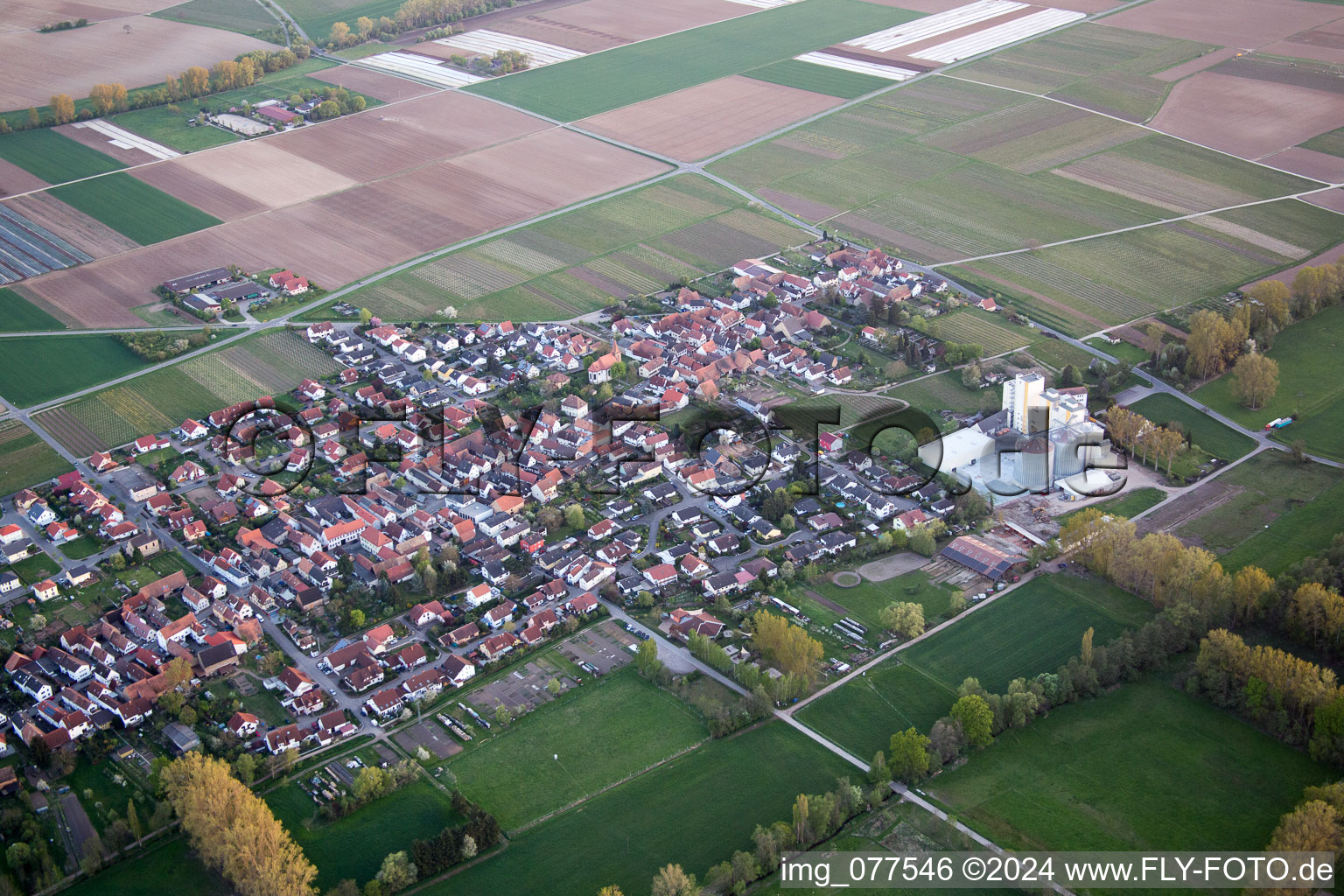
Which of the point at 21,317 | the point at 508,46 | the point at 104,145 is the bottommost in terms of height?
the point at 21,317

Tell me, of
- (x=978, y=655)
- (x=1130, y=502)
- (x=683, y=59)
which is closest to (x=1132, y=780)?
(x=978, y=655)

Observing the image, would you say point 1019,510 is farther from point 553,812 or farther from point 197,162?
point 197,162

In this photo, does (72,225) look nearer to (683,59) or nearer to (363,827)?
(683,59)

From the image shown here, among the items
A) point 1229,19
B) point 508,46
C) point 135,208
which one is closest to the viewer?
point 135,208

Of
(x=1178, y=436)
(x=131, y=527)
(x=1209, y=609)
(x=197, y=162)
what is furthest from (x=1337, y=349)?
(x=197, y=162)

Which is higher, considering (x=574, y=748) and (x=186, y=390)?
Result: (x=186, y=390)

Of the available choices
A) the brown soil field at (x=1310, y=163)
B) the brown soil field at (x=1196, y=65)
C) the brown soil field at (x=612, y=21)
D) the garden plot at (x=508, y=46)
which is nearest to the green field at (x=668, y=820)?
the brown soil field at (x=1310, y=163)
